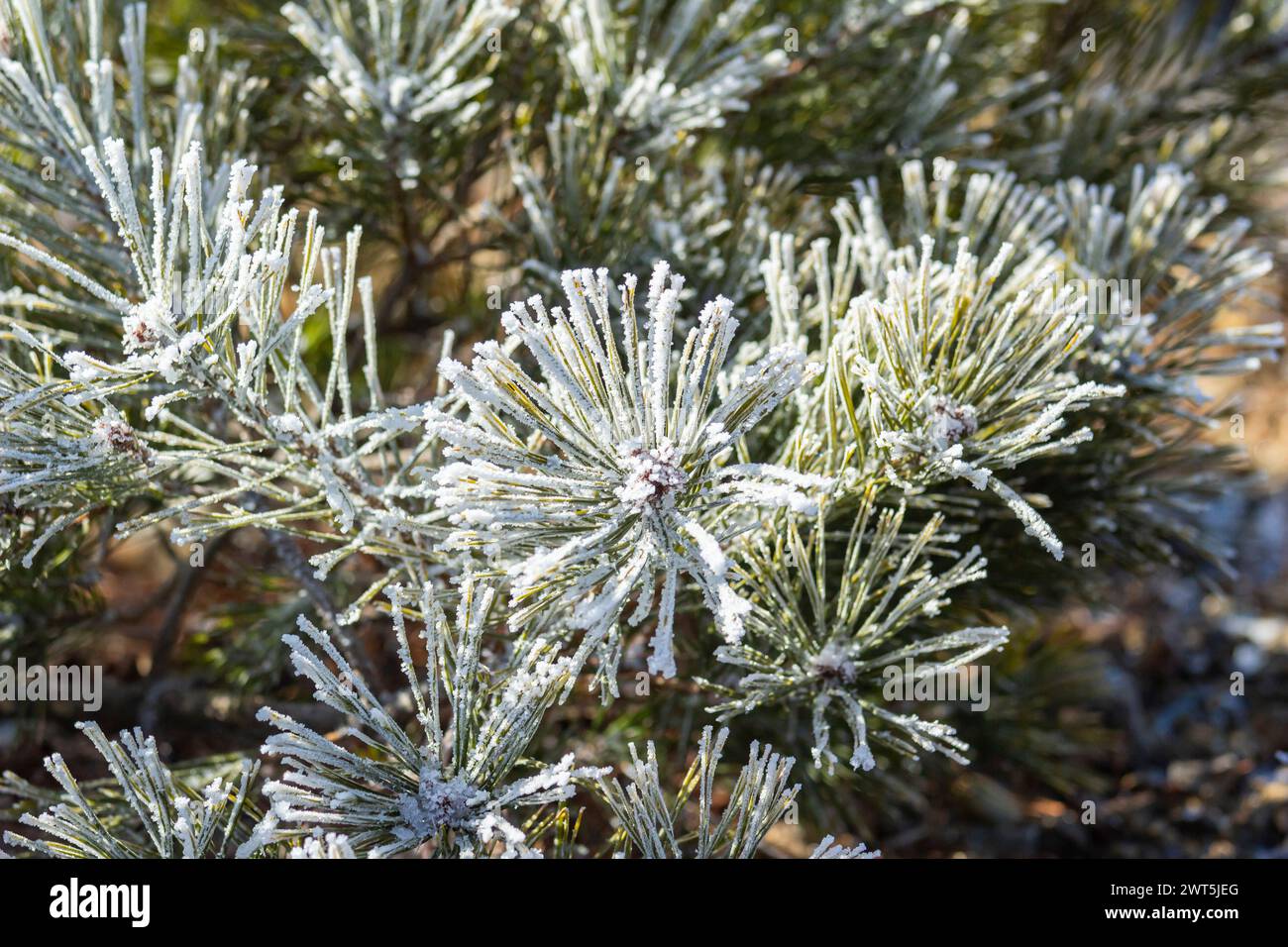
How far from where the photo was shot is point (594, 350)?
2.03 ft

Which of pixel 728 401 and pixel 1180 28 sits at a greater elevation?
pixel 1180 28

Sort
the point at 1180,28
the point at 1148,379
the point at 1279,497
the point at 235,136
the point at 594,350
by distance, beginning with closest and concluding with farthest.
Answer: the point at 594,350 < the point at 1148,379 < the point at 235,136 < the point at 1180,28 < the point at 1279,497

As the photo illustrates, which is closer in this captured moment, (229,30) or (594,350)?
(594,350)

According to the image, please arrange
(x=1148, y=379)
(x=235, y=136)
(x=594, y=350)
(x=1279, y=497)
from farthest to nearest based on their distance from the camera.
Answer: (x=1279, y=497)
(x=235, y=136)
(x=1148, y=379)
(x=594, y=350)

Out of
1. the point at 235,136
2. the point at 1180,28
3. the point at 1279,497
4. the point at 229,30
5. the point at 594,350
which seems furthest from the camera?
the point at 1279,497

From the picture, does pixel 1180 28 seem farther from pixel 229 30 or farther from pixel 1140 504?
pixel 229 30

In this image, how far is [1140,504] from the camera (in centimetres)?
96

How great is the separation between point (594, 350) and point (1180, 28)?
1164mm

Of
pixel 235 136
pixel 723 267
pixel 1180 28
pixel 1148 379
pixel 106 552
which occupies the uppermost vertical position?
pixel 1180 28
